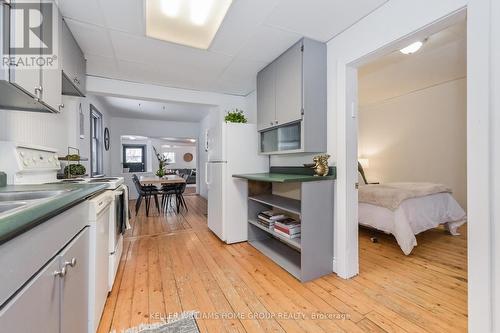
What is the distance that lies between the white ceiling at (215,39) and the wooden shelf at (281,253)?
88.5 inches

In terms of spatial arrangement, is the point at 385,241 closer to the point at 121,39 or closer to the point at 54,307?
the point at 54,307

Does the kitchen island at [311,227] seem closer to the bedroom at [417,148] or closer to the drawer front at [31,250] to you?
the bedroom at [417,148]

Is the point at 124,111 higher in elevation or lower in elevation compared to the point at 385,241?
higher

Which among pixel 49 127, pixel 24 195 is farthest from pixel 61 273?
pixel 49 127

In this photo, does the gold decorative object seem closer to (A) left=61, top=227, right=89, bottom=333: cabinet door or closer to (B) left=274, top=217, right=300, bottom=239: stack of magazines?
(B) left=274, top=217, right=300, bottom=239: stack of magazines

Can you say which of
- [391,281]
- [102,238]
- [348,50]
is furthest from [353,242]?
[102,238]

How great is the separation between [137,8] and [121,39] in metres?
0.57

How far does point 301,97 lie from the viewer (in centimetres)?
212

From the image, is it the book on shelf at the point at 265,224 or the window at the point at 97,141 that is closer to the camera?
the book on shelf at the point at 265,224

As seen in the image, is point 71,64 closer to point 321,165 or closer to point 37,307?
point 37,307

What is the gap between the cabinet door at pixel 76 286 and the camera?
2.92 feet

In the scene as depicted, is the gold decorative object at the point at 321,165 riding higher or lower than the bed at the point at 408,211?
higher

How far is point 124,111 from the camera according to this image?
5566mm
